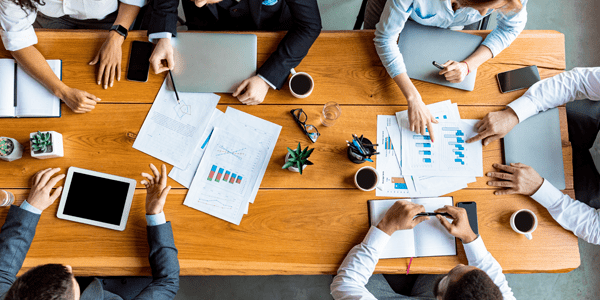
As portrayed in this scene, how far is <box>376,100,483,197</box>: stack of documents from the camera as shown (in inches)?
49.7

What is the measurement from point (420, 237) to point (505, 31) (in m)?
0.89

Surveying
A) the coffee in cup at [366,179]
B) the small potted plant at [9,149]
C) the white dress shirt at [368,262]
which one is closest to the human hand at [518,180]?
the white dress shirt at [368,262]

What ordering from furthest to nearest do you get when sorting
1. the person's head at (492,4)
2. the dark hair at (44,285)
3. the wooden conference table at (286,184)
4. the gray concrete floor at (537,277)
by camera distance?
the gray concrete floor at (537,277)
the wooden conference table at (286,184)
the person's head at (492,4)
the dark hair at (44,285)

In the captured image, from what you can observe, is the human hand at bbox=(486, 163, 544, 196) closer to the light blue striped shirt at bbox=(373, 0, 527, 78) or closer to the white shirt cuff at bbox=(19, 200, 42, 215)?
the light blue striped shirt at bbox=(373, 0, 527, 78)

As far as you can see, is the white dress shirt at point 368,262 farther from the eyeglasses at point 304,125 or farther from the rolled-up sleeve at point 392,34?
the rolled-up sleeve at point 392,34

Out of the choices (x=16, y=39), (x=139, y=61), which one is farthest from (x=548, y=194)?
(x=16, y=39)

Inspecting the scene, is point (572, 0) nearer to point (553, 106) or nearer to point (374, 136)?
point (553, 106)

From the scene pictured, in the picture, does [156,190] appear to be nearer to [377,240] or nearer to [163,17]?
[163,17]

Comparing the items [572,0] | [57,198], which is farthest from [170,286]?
[572,0]

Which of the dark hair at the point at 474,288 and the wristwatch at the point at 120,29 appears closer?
the dark hair at the point at 474,288

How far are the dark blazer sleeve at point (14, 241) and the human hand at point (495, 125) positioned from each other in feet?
5.50

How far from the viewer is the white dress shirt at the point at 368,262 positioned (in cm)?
118

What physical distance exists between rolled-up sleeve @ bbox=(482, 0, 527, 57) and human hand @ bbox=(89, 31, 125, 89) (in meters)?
1.49

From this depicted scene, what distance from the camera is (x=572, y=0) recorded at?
2.37 metres
